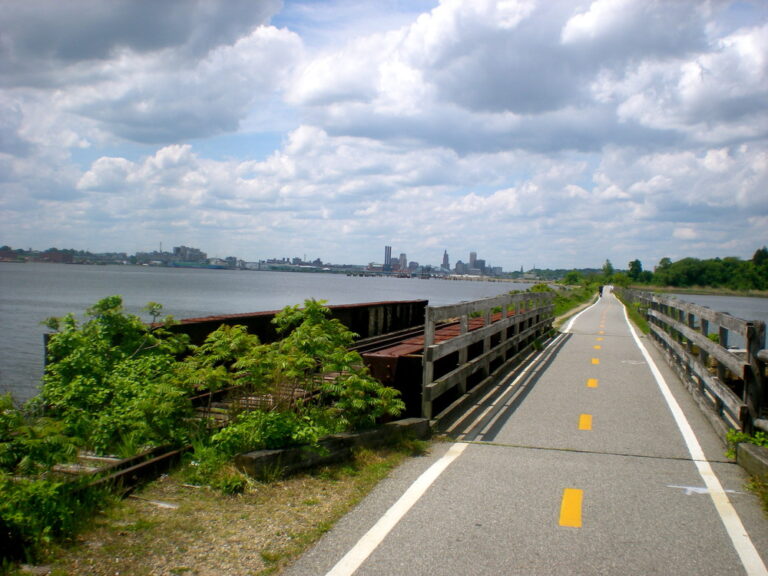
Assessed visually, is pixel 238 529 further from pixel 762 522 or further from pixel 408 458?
pixel 762 522

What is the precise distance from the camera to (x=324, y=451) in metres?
6.45


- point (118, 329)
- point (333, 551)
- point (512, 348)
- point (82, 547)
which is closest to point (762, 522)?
point (333, 551)

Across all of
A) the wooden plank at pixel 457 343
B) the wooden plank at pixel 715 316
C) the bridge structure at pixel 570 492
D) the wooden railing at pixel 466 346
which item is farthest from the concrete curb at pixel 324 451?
the wooden plank at pixel 715 316

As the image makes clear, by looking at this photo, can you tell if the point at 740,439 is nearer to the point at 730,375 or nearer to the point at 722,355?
the point at 722,355

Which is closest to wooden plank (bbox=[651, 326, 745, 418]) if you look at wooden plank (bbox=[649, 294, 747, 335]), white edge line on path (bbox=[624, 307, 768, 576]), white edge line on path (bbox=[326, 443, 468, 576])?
white edge line on path (bbox=[624, 307, 768, 576])

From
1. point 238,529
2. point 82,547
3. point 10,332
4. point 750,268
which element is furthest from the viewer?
point 750,268

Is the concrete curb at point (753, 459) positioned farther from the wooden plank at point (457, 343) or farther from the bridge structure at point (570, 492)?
the wooden plank at point (457, 343)

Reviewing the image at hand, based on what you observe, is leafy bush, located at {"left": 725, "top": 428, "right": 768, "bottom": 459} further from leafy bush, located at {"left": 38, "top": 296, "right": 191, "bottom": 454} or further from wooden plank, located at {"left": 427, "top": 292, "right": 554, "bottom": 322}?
leafy bush, located at {"left": 38, "top": 296, "right": 191, "bottom": 454}

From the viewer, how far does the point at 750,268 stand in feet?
574

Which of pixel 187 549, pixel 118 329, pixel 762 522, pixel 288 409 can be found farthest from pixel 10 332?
pixel 762 522

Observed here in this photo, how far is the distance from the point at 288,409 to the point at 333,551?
2.38m

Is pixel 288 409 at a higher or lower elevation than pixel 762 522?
higher

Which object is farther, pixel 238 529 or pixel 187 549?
pixel 238 529

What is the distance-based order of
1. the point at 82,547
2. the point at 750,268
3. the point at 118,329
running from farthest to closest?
the point at 750,268
the point at 118,329
the point at 82,547
